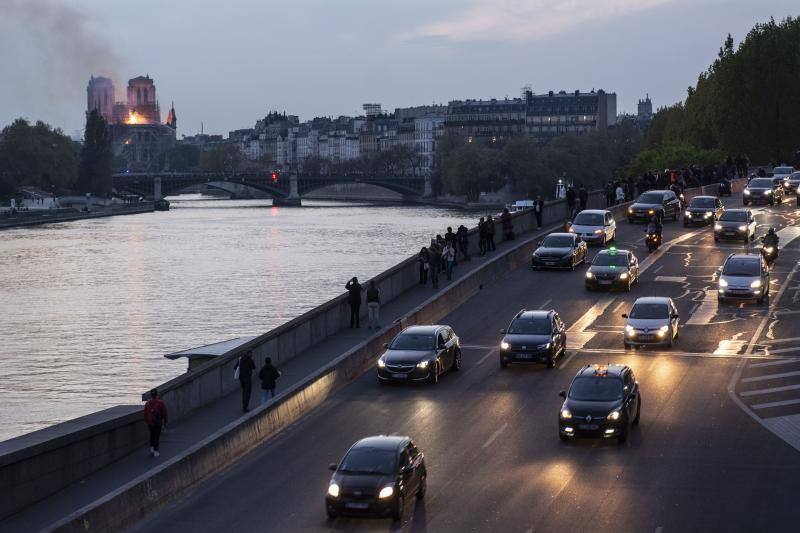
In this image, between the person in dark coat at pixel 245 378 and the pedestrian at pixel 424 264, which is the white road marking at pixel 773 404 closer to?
the person in dark coat at pixel 245 378

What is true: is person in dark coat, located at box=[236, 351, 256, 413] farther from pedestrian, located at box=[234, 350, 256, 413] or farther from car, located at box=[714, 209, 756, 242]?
car, located at box=[714, 209, 756, 242]

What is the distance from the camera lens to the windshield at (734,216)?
63938 millimetres

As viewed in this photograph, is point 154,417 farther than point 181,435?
No

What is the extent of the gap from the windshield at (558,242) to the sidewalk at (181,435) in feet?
33.9

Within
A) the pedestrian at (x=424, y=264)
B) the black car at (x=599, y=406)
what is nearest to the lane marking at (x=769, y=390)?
the black car at (x=599, y=406)

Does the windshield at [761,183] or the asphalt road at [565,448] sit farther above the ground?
the windshield at [761,183]

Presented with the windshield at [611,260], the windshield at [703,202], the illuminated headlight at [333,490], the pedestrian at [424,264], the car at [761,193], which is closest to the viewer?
the illuminated headlight at [333,490]

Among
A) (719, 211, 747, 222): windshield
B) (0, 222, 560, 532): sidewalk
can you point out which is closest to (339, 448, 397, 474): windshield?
(0, 222, 560, 532): sidewalk

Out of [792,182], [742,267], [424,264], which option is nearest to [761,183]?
[792,182]

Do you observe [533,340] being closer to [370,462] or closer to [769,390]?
[769,390]

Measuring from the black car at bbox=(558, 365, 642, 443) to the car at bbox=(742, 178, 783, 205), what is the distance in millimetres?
54618

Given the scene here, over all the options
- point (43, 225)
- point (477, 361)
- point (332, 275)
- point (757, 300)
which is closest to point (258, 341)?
point (477, 361)

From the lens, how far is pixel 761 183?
83625 mm

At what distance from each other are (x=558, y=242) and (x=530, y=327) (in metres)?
17.8
